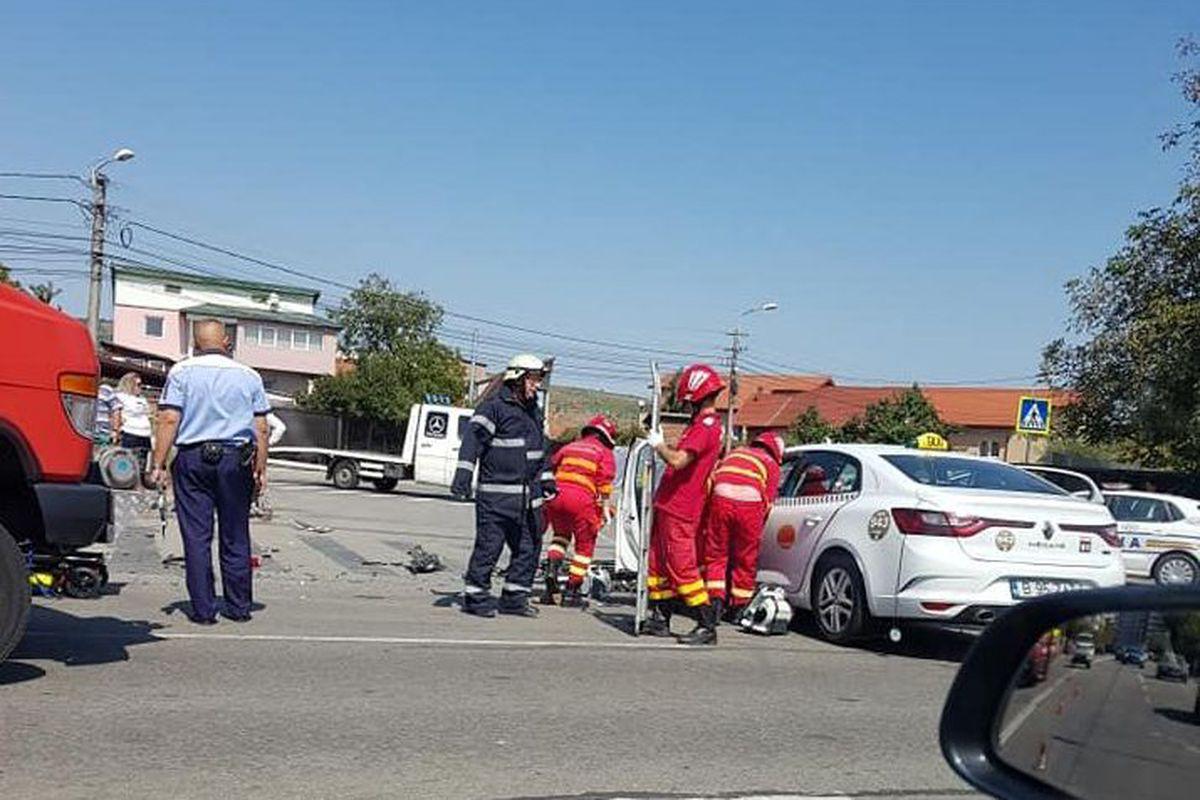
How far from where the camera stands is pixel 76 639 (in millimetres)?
7469

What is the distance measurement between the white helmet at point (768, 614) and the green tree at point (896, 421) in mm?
58212

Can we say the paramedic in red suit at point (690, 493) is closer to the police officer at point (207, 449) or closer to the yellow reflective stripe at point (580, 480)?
the yellow reflective stripe at point (580, 480)

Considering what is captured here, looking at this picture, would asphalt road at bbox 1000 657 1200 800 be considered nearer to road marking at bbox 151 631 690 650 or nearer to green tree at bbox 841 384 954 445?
road marking at bbox 151 631 690 650

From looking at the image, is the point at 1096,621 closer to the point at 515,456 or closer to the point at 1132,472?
the point at 515,456

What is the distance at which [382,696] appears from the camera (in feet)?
21.3

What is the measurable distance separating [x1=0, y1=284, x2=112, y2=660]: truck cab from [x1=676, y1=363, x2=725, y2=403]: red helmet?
400 centimetres

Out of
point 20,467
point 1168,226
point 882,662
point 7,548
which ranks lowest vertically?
point 882,662

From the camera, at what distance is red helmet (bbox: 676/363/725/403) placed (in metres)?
8.84

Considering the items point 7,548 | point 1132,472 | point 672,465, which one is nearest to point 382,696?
point 7,548

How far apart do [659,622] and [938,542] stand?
2072 mm

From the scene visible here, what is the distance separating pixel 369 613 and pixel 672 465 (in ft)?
8.63

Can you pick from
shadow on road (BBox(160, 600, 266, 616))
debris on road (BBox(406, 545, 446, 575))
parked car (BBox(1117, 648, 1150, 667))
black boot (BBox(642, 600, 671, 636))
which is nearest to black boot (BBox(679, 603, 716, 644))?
black boot (BBox(642, 600, 671, 636))

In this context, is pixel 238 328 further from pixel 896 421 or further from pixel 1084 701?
pixel 1084 701

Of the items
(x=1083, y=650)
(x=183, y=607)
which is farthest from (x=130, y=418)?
(x=1083, y=650)
